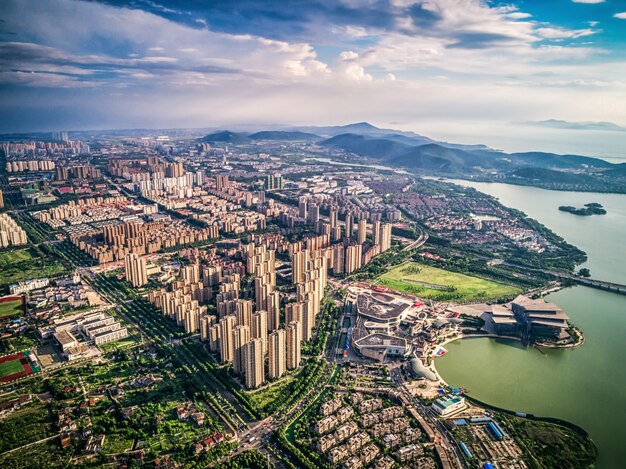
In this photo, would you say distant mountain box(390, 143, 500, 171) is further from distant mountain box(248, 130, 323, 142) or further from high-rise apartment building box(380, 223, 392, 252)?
high-rise apartment building box(380, 223, 392, 252)

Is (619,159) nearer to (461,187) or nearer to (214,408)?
(461,187)

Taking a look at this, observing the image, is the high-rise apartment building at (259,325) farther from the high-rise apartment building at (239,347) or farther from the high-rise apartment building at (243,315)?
the high-rise apartment building at (239,347)

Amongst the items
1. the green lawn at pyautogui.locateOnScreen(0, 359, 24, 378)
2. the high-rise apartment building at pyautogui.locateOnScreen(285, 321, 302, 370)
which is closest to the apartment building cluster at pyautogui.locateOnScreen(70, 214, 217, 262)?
the green lawn at pyautogui.locateOnScreen(0, 359, 24, 378)

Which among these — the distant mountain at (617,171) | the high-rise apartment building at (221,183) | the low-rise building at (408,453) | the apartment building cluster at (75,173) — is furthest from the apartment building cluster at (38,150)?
the distant mountain at (617,171)

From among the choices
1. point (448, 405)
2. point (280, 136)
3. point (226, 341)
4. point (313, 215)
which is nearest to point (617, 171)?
point (313, 215)

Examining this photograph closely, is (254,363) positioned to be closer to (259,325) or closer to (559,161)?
(259,325)

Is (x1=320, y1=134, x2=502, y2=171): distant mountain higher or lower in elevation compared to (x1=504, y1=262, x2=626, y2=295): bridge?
higher
